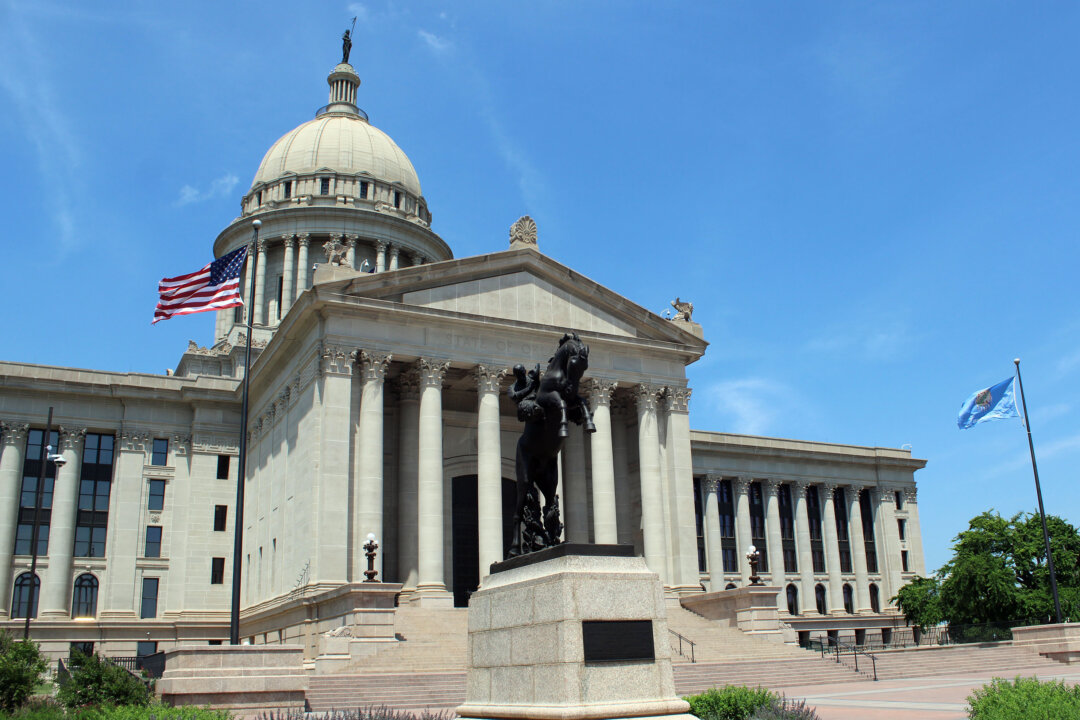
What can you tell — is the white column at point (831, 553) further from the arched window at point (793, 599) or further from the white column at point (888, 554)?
the white column at point (888, 554)

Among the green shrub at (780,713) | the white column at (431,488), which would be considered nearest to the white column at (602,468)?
the white column at (431,488)

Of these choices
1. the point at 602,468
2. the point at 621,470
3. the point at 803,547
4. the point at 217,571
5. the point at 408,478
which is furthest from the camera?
the point at 803,547

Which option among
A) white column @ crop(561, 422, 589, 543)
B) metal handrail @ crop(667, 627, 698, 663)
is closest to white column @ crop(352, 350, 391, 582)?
white column @ crop(561, 422, 589, 543)

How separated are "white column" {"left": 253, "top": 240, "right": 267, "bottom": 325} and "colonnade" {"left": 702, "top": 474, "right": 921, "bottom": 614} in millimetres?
34157

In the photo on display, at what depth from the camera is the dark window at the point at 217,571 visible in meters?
51.0

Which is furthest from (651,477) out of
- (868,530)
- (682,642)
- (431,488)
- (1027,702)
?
(868,530)

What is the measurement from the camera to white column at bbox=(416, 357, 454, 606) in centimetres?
3969

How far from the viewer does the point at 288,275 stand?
71562 millimetres

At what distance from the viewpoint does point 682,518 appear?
46562 millimetres

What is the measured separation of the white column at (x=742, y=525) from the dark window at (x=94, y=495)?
1567 inches

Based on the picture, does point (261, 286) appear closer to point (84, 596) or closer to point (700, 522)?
point (84, 596)

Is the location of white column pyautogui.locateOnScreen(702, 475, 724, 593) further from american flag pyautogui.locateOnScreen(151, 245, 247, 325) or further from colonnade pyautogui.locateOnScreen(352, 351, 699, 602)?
american flag pyautogui.locateOnScreen(151, 245, 247, 325)

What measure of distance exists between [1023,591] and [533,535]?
43941 mm

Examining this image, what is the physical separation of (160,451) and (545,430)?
139 ft
